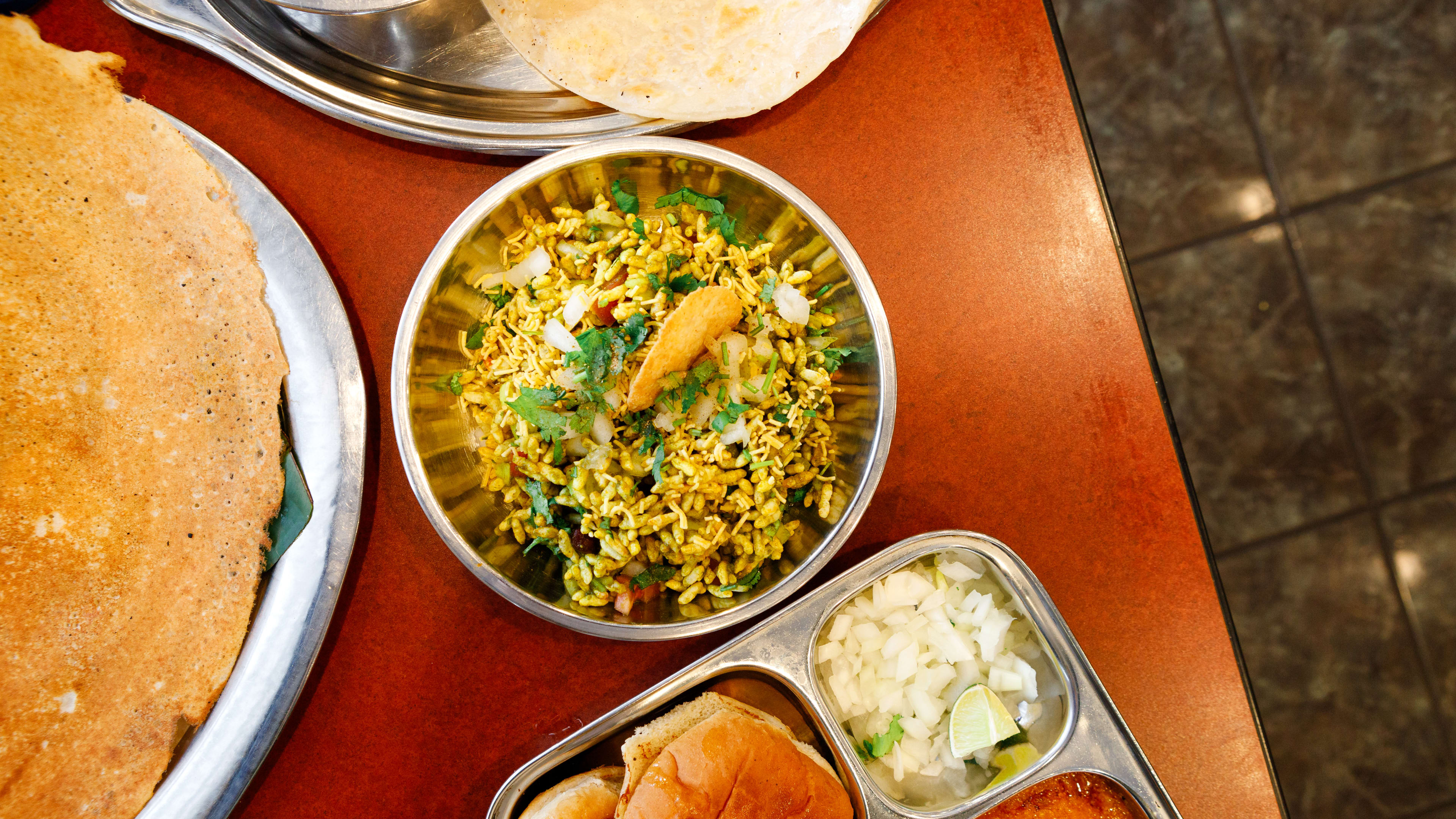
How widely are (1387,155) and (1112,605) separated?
2.02 meters

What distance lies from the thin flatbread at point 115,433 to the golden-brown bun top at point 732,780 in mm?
887

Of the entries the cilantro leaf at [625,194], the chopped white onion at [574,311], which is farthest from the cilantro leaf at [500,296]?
the cilantro leaf at [625,194]

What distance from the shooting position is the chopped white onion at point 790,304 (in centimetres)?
154

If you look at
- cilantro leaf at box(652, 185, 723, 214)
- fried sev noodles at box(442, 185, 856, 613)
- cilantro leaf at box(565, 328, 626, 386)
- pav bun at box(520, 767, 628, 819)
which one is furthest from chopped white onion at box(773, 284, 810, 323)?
pav bun at box(520, 767, 628, 819)

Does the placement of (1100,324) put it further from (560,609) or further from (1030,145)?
(560,609)

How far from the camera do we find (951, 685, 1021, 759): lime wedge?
1521mm

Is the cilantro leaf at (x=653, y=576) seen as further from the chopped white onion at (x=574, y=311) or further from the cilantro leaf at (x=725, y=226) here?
the cilantro leaf at (x=725, y=226)

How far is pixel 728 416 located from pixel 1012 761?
93cm

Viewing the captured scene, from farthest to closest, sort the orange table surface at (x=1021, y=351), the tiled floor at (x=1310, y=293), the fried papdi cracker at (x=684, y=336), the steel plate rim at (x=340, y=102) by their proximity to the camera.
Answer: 1. the tiled floor at (x=1310, y=293)
2. the orange table surface at (x=1021, y=351)
3. the steel plate rim at (x=340, y=102)
4. the fried papdi cracker at (x=684, y=336)

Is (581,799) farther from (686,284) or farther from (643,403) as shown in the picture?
(686,284)

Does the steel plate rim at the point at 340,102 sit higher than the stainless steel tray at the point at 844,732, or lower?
higher

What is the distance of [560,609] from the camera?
1.42 m

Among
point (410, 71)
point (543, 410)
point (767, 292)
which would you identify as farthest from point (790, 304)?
point (410, 71)

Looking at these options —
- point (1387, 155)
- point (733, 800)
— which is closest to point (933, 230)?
point (733, 800)
